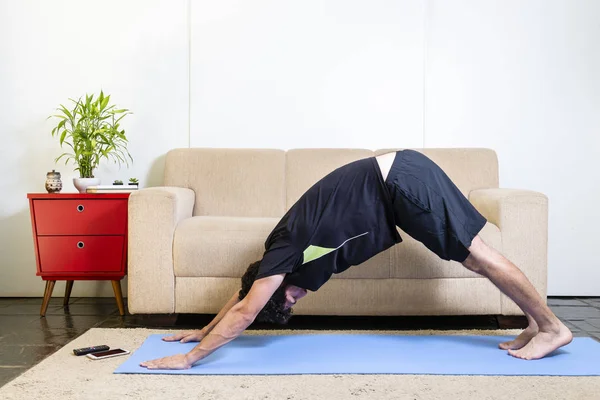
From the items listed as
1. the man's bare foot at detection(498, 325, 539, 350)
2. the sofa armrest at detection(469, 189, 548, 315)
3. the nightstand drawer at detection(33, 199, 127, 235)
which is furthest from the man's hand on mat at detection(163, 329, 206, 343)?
the sofa armrest at detection(469, 189, 548, 315)

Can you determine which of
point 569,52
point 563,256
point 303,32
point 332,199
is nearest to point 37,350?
point 332,199

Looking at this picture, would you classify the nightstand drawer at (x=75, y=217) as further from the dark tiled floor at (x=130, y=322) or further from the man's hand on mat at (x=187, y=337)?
the man's hand on mat at (x=187, y=337)

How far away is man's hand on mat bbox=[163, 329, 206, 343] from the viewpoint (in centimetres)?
249

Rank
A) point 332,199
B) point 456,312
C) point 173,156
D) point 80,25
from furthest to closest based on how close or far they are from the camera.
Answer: point 80,25 < point 173,156 < point 456,312 < point 332,199

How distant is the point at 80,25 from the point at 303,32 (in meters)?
1.41

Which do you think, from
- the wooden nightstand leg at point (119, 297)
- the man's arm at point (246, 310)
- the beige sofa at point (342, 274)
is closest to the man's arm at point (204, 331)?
the man's arm at point (246, 310)

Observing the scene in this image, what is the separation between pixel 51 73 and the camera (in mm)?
3844

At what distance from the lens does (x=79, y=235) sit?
3.26 metres

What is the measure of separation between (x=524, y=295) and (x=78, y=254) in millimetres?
2265

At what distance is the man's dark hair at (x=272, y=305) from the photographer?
2178 mm

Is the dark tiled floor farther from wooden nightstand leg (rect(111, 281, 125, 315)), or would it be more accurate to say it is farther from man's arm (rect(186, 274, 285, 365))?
man's arm (rect(186, 274, 285, 365))

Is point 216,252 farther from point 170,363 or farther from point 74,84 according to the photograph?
point 74,84

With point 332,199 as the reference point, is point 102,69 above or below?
above

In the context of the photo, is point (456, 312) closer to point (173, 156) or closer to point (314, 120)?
point (314, 120)
